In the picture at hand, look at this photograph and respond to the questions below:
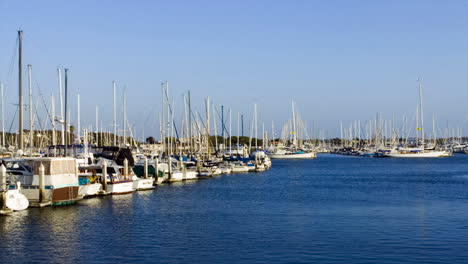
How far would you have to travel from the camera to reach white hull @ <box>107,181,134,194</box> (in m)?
53.8

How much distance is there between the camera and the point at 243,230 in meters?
34.5

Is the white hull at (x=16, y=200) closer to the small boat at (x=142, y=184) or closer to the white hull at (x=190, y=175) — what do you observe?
the small boat at (x=142, y=184)

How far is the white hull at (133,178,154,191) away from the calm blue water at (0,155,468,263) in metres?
3.35

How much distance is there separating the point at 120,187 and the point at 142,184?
17.7ft

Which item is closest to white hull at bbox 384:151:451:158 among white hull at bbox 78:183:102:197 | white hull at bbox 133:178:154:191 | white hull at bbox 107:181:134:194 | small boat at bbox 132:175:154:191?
small boat at bbox 132:175:154:191

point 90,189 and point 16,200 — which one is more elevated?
point 16,200

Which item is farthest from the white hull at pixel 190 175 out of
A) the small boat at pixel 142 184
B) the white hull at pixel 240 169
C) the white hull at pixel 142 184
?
the white hull at pixel 240 169

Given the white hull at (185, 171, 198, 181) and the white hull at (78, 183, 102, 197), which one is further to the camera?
the white hull at (185, 171, 198, 181)

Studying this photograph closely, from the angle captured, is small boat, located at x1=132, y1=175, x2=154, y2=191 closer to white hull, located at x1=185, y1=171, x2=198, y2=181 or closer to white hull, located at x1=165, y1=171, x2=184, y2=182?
white hull, located at x1=165, y1=171, x2=184, y2=182

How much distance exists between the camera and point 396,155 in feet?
615

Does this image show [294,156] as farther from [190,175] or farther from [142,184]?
[142,184]

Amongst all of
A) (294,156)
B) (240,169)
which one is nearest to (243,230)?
(240,169)

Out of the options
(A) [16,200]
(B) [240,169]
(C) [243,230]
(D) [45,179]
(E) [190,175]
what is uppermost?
(D) [45,179]

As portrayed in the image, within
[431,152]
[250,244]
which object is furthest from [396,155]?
[250,244]
